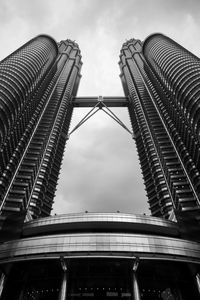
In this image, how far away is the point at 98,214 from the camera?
53.1 m

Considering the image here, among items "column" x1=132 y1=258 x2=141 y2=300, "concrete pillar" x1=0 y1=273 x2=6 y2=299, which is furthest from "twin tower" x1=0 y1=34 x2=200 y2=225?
"column" x1=132 y1=258 x2=141 y2=300

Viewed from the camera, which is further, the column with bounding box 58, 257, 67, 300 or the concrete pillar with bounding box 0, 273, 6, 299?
the concrete pillar with bounding box 0, 273, 6, 299

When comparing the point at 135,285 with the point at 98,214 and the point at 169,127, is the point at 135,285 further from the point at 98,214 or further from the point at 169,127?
the point at 169,127

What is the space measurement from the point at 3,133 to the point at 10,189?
20895 millimetres

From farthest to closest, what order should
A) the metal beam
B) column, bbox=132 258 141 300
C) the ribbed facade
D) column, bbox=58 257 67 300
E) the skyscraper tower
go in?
the metal beam, the skyscraper tower, the ribbed facade, column, bbox=58 257 67 300, column, bbox=132 258 141 300

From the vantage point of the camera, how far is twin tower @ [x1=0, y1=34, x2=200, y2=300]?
45.9 m

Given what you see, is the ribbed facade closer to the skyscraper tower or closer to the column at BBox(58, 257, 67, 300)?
the column at BBox(58, 257, 67, 300)

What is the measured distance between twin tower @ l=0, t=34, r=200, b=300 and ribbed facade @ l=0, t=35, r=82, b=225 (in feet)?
1.50

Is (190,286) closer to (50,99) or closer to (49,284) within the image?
(49,284)

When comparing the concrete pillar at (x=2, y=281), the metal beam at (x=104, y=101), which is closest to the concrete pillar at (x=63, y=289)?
the concrete pillar at (x=2, y=281)

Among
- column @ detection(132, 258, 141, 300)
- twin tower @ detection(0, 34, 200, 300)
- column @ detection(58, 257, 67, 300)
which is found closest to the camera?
column @ detection(132, 258, 141, 300)

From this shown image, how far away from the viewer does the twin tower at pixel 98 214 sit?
1809 inches

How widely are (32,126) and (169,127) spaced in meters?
63.2

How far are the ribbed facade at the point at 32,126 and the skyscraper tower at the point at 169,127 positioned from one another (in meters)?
40.3
